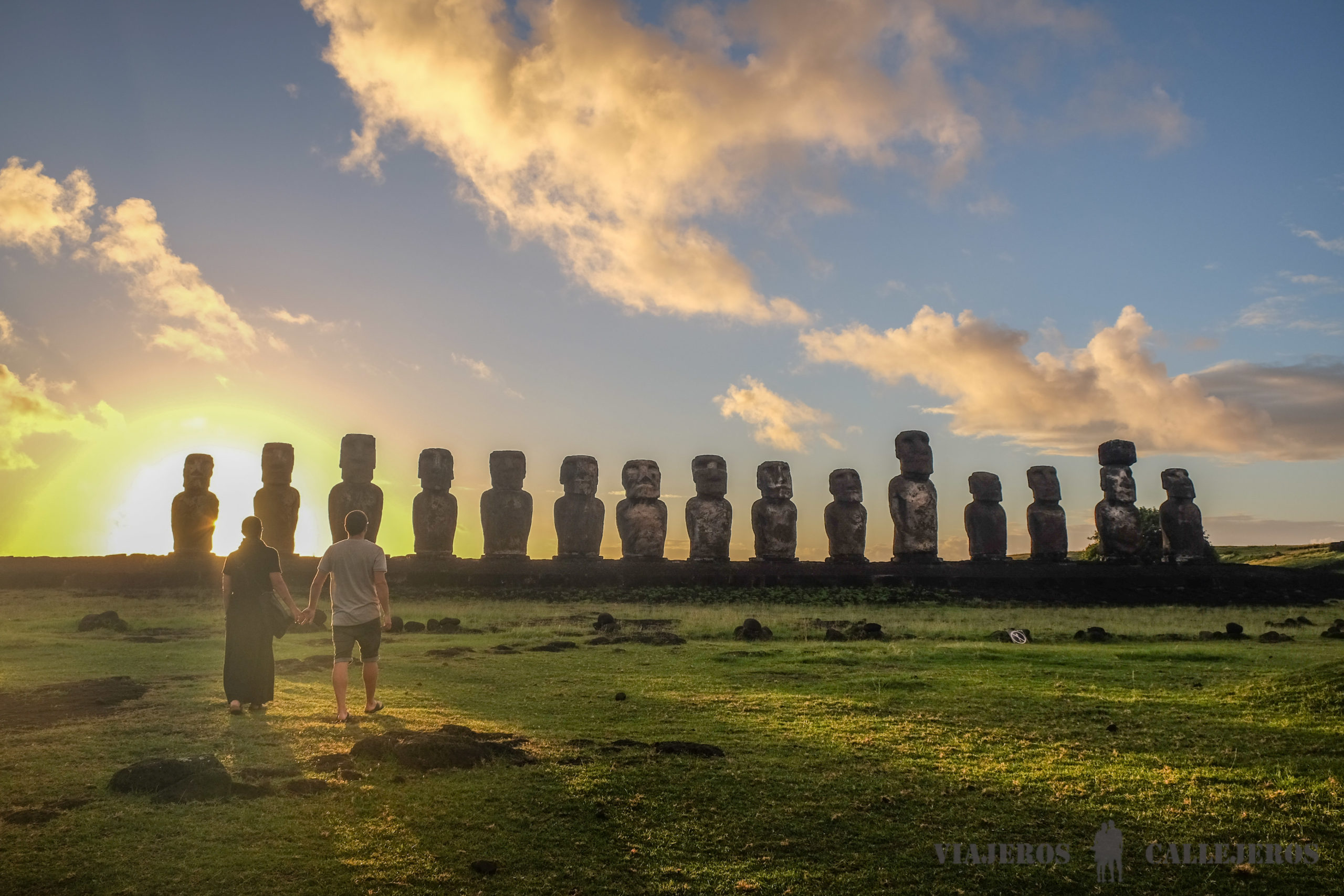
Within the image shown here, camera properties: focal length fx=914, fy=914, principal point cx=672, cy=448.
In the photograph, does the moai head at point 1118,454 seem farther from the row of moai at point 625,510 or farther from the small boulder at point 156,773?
the small boulder at point 156,773

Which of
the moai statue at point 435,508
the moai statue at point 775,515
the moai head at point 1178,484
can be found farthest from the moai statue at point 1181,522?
the moai statue at point 435,508

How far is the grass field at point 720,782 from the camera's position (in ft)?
14.1

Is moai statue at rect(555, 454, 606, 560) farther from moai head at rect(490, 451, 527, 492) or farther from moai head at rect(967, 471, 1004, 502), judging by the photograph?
moai head at rect(967, 471, 1004, 502)

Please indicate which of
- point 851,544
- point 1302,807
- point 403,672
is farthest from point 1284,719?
point 851,544

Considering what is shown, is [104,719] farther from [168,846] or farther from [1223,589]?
[1223,589]

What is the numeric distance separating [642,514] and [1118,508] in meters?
14.1

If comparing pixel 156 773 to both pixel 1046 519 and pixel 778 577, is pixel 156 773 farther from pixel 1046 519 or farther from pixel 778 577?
pixel 1046 519

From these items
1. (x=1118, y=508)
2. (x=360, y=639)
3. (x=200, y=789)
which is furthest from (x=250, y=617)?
(x=1118, y=508)

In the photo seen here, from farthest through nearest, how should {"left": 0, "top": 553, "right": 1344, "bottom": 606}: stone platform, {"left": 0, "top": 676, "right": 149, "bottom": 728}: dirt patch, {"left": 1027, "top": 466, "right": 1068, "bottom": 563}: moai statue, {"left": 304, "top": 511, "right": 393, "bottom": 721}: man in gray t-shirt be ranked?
{"left": 1027, "top": 466, "right": 1068, "bottom": 563}: moai statue → {"left": 0, "top": 553, "right": 1344, "bottom": 606}: stone platform → {"left": 304, "top": 511, "right": 393, "bottom": 721}: man in gray t-shirt → {"left": 0, "top": 676, "right": 149, "bottom": 728}: dirt patch

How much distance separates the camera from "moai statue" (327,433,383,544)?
23.9 m

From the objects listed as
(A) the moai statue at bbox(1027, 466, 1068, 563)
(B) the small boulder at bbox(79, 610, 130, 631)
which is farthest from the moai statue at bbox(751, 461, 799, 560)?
(B) the small boulder at bbox(79, 610, 130, 631)

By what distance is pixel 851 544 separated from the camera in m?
24.9

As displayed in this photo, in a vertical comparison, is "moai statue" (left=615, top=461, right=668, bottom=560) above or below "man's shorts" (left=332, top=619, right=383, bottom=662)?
above

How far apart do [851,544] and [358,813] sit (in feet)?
68.7
